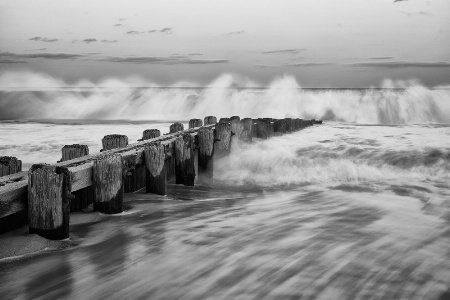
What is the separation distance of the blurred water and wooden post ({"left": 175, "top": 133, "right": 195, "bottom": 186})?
0.56ft

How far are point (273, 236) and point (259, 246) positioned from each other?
0.39 m

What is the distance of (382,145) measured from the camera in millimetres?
10711

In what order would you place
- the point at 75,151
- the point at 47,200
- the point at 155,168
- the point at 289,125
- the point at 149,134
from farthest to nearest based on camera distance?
the point at 289,125 < the point at 149,134 < the point at 155,168 < the point at 75,151 < the point at 47,200

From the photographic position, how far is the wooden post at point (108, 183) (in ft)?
15.2

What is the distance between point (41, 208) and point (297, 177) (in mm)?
5349

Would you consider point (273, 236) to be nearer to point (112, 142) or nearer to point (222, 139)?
point (112, 142)

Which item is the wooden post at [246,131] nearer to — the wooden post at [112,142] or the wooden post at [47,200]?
the wooden post at [112,142]

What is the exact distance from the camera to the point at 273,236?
486 cm

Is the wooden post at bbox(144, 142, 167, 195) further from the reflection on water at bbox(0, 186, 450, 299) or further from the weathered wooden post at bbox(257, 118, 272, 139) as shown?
the weathered wooden post at bbox(257, 118, 272, 139)

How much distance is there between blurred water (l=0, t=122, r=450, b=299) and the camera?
3.59 metres

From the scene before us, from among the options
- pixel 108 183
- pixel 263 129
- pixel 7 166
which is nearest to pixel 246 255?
pixel 108 183

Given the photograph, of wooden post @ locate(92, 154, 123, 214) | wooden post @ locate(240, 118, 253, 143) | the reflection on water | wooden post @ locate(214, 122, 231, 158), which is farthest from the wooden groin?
wooden post @ locate(240, 118, 253, 143)

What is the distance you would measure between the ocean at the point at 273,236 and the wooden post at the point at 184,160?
0.52ft

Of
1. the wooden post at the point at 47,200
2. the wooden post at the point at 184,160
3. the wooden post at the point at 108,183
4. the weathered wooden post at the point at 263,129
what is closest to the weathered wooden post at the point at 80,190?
the wooden post at the point at 108,183
